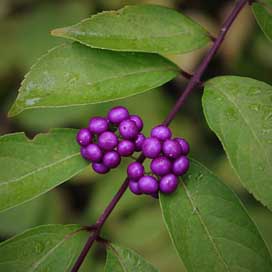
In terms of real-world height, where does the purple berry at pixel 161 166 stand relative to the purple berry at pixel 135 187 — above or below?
above


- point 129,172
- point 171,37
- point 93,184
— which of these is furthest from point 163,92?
point 129,172

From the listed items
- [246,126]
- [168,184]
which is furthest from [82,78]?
[246,126]

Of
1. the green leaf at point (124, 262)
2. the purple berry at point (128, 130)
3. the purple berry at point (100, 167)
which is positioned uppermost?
the purple berry at point (128, 130)

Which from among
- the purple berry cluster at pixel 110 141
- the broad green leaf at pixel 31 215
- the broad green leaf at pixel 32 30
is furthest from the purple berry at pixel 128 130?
the broad green leaf at pixel 32 30

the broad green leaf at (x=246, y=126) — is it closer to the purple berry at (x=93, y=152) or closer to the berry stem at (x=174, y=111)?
the berry stem at (x=174, y=111)

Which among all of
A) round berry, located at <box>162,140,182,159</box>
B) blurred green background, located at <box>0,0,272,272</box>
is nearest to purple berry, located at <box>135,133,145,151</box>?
round berry, located at <box>162,140,182,159</box>

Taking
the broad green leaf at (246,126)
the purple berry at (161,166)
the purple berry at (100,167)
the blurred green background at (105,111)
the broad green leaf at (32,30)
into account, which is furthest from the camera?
the broad green leaf at (32,30)

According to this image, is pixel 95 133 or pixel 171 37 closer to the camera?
pixel 95 133

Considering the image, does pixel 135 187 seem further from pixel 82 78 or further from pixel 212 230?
pixel 82 78

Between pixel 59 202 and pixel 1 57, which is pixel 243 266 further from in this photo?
pixel 1 57
